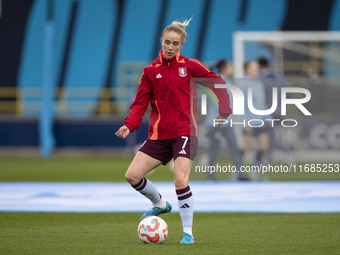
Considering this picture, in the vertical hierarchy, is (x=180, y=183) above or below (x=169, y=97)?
below

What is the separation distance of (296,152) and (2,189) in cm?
715

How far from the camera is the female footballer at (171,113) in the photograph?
7.32 meters

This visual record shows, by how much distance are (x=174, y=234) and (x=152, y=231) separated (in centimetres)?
87

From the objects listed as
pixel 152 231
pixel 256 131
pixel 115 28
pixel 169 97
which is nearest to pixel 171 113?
pixel 169 97

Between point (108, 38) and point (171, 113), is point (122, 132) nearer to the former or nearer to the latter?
point (171, 113)

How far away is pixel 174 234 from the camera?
316 inches

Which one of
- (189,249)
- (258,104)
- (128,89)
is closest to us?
(189,249)

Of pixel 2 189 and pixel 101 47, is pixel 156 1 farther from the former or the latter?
pixel 2 189

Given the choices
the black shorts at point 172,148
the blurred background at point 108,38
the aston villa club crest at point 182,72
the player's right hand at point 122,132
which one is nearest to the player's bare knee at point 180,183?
the black shorts at point 172,148

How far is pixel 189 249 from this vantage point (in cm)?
679

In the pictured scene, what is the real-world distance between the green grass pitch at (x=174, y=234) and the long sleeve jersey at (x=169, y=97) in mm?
1168

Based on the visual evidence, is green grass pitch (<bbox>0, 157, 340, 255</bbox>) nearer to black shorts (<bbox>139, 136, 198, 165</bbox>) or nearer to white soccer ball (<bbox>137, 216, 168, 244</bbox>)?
white soccer ball (<bbox>137, 216, 168, 244</bbox>)

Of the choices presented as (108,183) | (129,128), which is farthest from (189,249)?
(108,183)

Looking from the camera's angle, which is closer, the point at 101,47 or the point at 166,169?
the point at 166,169
